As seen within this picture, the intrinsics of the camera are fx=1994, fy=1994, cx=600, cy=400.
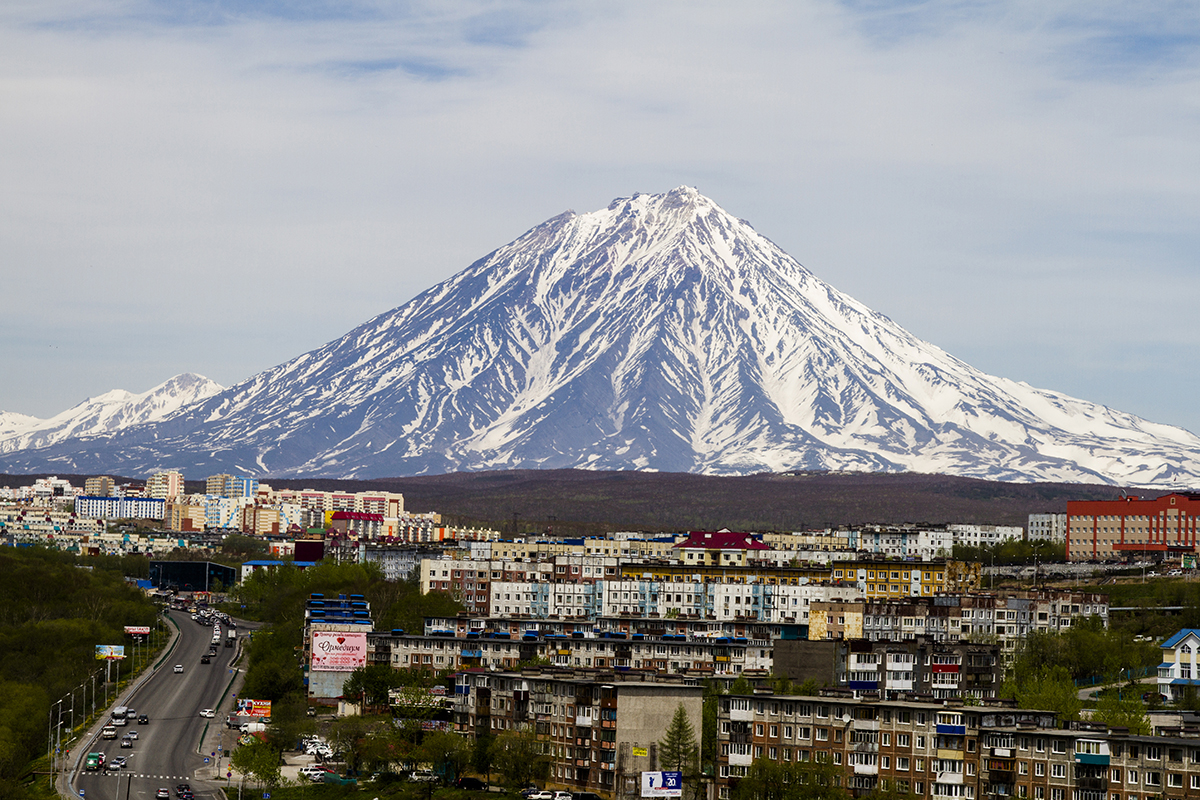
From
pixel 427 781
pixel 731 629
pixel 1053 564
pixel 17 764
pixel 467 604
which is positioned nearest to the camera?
Answer: pixel 427 781

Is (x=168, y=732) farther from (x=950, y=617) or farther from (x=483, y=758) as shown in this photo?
(x=950, y=617)

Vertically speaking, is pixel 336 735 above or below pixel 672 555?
below

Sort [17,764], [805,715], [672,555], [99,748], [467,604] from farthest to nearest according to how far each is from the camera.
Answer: [672,555], [467,604], [99,748], [17,764], [805,715]

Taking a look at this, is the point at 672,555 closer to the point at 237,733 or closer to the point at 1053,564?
the point at 1053,564

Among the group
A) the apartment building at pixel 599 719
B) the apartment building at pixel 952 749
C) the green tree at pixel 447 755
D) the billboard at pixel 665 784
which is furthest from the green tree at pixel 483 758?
the apartment building at pixel 952 749

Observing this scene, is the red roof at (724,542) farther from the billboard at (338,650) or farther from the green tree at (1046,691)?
the green tree at (1046,691)

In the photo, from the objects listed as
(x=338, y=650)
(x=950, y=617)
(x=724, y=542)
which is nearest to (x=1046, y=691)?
(x=950, y=617)

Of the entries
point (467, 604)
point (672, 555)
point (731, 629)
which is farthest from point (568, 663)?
point (672, 555)

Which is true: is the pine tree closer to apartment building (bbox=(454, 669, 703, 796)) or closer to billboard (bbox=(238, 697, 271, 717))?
apartment building (bbox=(454, 669, 703, 796))
